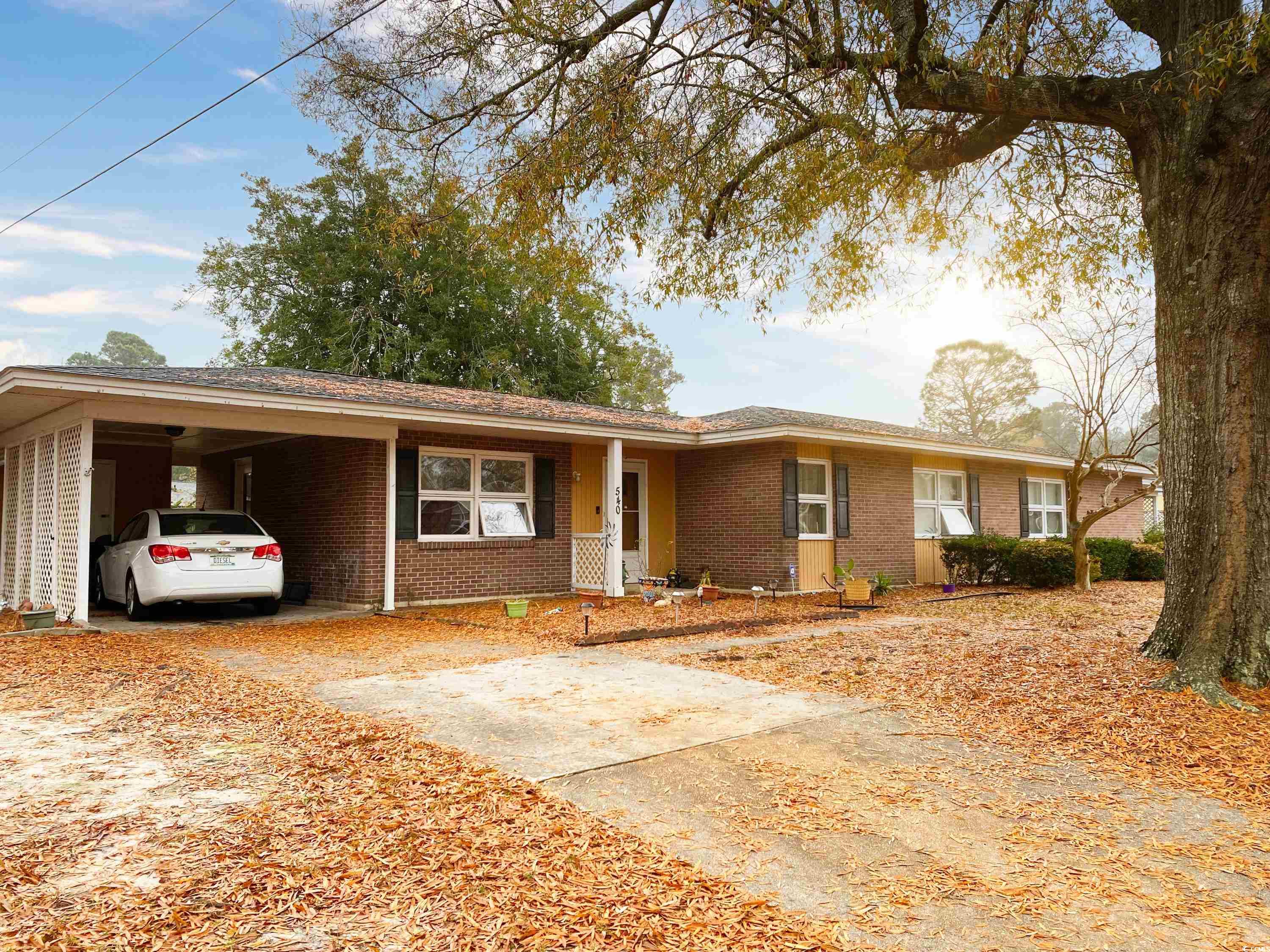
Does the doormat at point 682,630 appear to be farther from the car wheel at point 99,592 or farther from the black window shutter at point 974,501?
the black window shutter at point 974,501

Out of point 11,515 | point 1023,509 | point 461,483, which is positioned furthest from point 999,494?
point 11,515

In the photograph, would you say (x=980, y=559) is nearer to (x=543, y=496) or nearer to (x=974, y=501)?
(x=974, y=501)

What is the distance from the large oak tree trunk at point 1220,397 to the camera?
19.7ft

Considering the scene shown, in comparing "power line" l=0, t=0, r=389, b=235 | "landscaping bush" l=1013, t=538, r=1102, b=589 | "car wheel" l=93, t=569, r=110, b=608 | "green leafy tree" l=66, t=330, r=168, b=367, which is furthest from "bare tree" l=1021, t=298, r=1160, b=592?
"green leafy tree" l=66, t=330, r=168, b=367

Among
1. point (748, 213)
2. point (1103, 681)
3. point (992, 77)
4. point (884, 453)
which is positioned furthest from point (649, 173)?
point (884, 453)

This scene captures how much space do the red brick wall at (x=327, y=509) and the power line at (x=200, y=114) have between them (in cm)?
472

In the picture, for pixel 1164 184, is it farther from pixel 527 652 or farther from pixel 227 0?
pixel 227 0

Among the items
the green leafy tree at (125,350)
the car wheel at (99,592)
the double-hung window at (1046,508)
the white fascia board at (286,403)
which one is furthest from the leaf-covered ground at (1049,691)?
the green leafy tree at (125,350)

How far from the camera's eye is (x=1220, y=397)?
614cm

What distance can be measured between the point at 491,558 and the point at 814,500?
20.1 ft

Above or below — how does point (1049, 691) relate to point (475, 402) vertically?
below

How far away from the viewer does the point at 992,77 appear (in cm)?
695

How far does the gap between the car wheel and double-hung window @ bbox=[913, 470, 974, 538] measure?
49.1 feet

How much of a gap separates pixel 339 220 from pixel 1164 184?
25.4 metres
